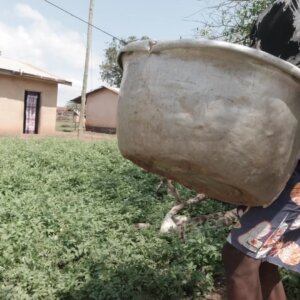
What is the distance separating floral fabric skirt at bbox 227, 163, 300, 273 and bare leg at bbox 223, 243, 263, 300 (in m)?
0.03

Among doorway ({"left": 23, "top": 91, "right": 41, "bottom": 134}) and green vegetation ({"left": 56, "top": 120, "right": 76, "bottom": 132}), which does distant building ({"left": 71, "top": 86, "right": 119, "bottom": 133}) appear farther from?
doorway ({"left": 23, "top": 91, "right": 41, "bottom": 134})

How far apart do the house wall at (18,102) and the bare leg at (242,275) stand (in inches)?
541

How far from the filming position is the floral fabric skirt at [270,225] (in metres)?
1.89

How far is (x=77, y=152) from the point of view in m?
8.80

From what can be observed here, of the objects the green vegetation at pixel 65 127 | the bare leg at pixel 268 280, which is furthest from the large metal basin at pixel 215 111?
the green vegetation at pixel 65 127

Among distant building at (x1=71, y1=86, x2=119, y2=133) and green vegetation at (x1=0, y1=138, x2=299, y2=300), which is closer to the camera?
green vegetation at (x1=0, y1=138, x2=299, y2=300)

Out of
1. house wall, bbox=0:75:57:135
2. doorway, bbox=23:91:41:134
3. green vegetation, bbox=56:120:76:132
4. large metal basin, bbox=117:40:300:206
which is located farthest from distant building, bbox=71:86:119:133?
large metal basin, bbox=117:40:300:206

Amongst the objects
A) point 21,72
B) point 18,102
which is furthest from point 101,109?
point 21,72

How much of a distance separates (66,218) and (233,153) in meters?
2.91

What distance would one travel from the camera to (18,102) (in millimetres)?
15211

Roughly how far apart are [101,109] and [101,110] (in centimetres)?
5

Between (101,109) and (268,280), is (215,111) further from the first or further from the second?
(101,109)

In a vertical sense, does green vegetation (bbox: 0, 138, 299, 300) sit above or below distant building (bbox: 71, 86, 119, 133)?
below

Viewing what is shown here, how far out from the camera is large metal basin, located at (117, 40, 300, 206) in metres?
1.38
